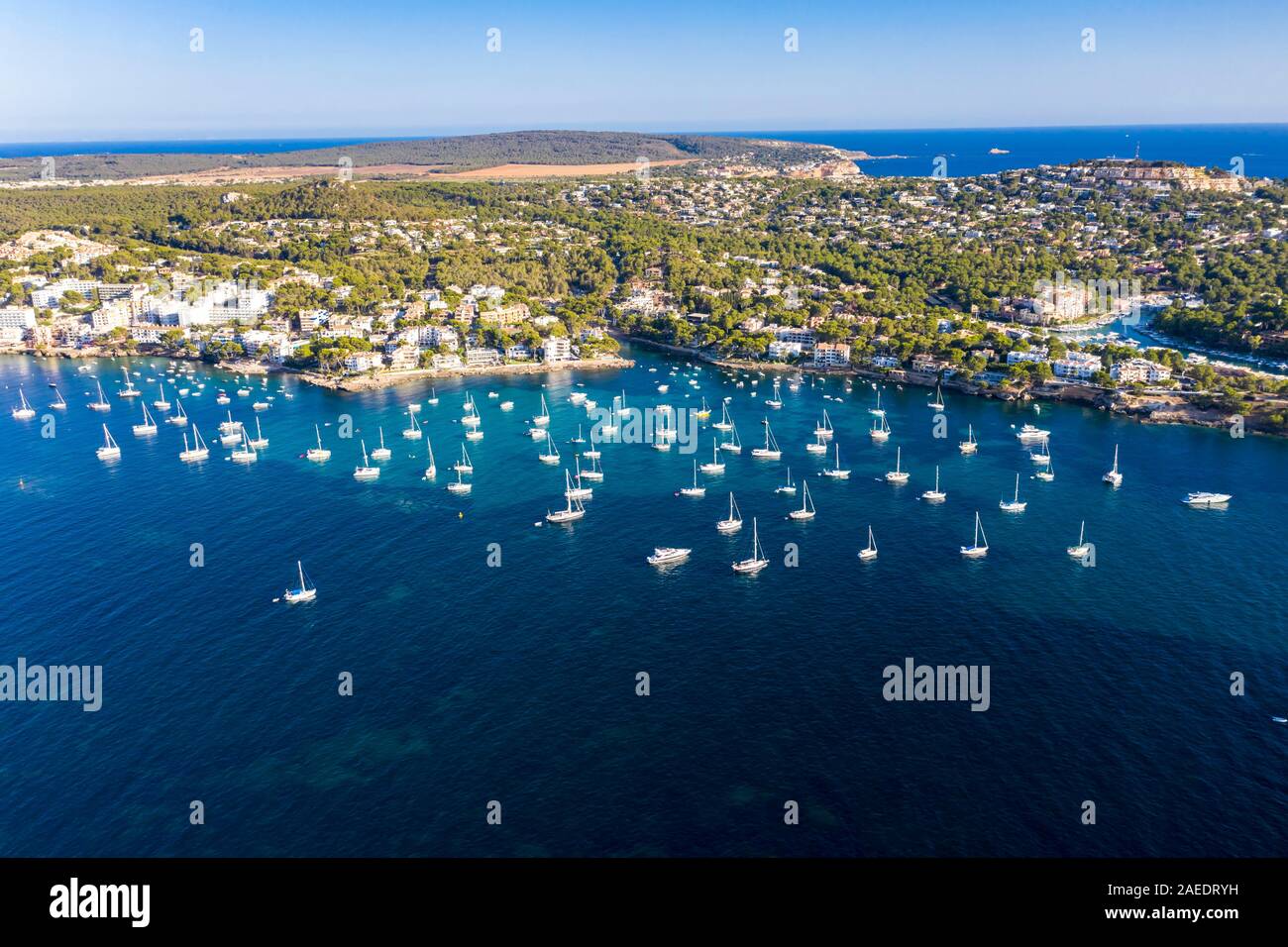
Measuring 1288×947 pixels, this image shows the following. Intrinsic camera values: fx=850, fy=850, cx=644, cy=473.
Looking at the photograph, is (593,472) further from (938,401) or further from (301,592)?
(938,401)

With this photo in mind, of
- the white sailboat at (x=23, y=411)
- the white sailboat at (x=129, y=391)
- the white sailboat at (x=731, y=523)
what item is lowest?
the white sailboat at (x=731, y=523)

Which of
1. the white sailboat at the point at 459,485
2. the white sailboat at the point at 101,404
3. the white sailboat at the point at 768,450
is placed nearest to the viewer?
the white sailboat at the point at 459,485

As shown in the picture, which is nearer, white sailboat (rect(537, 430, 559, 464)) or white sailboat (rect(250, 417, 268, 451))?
white sailboat (rect(537, 430, 559, 464))

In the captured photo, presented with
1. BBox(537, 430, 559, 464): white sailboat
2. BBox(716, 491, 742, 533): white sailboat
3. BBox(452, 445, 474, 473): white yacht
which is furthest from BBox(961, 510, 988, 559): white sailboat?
BBox(452, 445, 474, 473): white yacht

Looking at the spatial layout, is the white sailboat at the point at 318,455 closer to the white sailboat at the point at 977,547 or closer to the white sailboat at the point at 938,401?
the white sailboat at the point at 977,547

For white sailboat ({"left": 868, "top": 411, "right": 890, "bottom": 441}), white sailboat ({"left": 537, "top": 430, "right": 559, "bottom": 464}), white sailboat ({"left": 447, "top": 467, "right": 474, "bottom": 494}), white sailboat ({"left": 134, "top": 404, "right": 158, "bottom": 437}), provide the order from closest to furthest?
white sailboat ({"left": 447, "top": 467, "right": 474, "bottom": 494}) → white sailboat ({"left": 537, "top": 430, "right": 559, "bottom": 464}) → white sailboat ({"left": 868, "top": 411, "right": 890, "bottom": 441}) → white sailboat ({"left": 134, "top": 404, "right": 158, "bottom": 437})

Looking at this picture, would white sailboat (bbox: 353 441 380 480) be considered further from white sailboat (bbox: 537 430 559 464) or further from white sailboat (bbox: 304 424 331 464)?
white sailboat (bbox: 537 430 559 464)

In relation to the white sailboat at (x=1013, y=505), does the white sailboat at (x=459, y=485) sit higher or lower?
higher

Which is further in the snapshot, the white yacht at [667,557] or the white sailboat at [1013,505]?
the white sailboat at [1013,505]

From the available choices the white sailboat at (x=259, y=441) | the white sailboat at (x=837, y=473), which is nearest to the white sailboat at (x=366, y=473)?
the white sailboat at (x=259, y=441)
